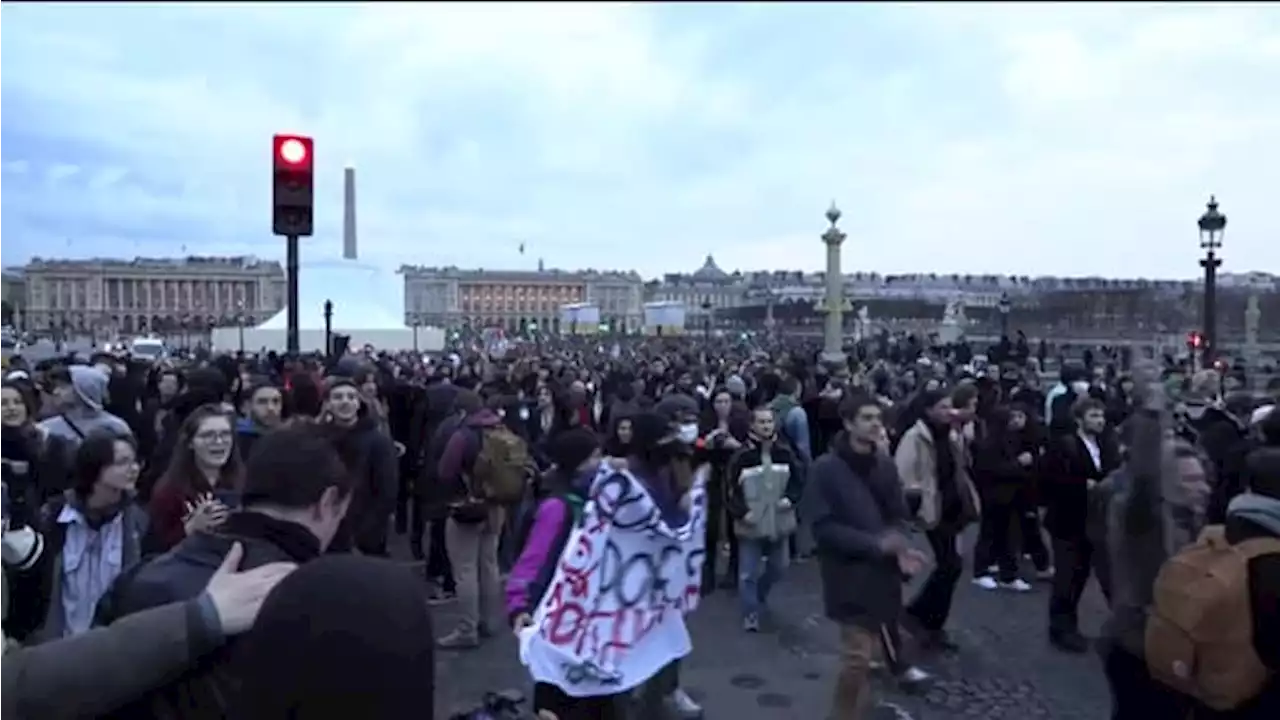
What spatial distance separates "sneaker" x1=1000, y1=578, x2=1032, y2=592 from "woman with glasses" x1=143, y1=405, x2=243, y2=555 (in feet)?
19.9

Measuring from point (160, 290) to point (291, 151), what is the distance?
358 ft

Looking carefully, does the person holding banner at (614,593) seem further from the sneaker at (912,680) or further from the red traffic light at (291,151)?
the red traffic light at (291,151)

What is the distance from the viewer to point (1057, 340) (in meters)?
48.5

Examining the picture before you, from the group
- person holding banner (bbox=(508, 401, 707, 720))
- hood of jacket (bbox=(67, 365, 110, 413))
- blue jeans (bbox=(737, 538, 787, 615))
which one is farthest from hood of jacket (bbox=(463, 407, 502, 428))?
person holding banner (bbox=(508, 401, 707, 720))

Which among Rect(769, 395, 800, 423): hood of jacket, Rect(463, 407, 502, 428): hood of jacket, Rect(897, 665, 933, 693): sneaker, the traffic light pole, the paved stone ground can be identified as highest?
the traffic light pole

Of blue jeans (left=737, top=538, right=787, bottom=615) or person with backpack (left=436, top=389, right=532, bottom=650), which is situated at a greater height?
person with backpack (left=436, top=389, right=532, bottom=650)

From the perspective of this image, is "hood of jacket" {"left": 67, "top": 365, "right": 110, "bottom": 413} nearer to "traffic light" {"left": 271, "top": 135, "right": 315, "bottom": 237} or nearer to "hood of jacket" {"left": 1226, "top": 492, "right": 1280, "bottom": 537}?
"traffic light" {"left": 271, "top": 135, "right": 315, "bottom": 237}

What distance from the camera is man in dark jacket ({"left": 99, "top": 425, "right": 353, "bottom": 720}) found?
196cm

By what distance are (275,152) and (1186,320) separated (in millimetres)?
53279

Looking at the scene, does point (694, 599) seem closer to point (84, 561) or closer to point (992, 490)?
point (84, 561)

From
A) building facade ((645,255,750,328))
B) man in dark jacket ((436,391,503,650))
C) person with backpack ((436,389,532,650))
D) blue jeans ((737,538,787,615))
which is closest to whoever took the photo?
person with backpack ((436,389,532,650))

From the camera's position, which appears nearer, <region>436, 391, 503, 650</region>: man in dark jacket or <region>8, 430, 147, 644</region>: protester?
<region>8, 430, 147, 644</region>: protester

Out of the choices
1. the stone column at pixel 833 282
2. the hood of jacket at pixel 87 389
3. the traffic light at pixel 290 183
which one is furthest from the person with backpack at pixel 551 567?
the stone column at pixel 833 282

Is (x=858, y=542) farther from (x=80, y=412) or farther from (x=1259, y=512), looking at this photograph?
(x=80, y=412)
